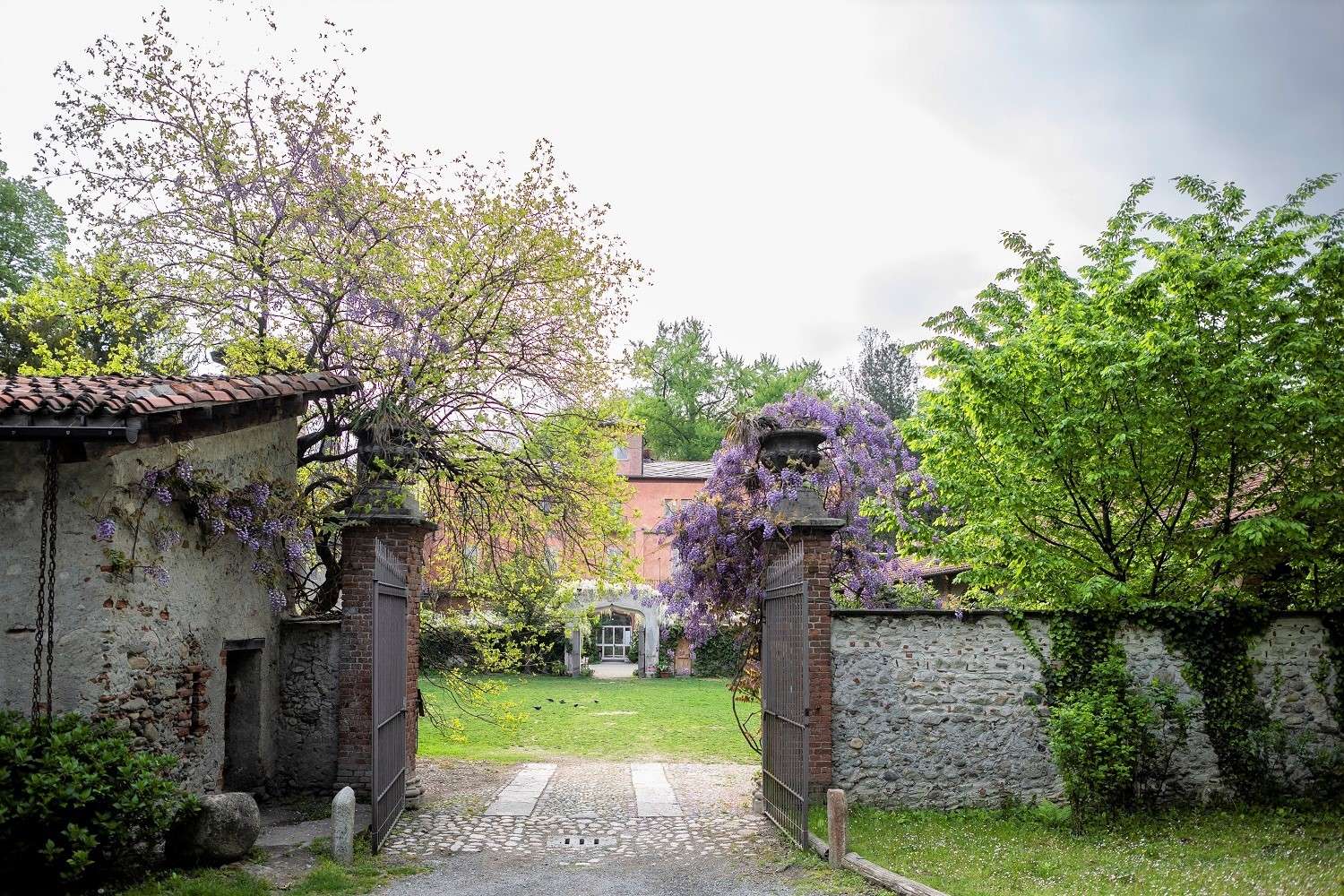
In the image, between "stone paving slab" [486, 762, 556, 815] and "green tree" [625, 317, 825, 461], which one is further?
"green tree" [625, 317, 825, 461]

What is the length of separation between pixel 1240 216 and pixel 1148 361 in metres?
2.93

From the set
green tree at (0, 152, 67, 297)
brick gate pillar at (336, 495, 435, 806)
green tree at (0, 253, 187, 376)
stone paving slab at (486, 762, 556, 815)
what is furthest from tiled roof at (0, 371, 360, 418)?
green tree at (0, 152, 67, 297)

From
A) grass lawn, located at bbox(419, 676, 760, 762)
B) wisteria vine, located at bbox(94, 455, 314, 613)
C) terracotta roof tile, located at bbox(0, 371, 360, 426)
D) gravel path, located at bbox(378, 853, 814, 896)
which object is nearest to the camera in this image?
terracotta roof tile, located at bbox(0, 371, 360, 426)

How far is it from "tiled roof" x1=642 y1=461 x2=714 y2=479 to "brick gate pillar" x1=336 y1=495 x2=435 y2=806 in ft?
80.3

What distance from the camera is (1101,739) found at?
912cm

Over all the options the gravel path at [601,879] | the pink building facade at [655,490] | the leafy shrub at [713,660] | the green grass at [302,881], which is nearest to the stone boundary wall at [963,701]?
the gravel path at [601,879]

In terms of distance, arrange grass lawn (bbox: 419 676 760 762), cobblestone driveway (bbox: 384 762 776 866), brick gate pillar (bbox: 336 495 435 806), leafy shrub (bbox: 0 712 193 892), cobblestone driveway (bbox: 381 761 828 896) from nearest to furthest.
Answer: leafy shrub (bbox: 0 712 193 892), cobblestone driveway (bbox: 381 761 828 896), cobblestone driveway (bbox: 384 762 776 866), brick gate pillar (bbox: 336 495 435 806), grass lawn (bbox: 419 676 760 762)

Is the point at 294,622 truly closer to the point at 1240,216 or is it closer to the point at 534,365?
the point at 534,365

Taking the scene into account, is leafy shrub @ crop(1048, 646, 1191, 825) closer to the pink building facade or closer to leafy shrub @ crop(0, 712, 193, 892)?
leafy shrub @ crop(0, 712, 193, 892)

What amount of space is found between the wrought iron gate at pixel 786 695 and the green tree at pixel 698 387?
110ft

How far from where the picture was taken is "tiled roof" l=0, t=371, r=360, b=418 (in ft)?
21.5

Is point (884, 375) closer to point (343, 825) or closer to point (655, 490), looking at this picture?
point (655, 490)

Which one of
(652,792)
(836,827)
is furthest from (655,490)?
(836,827)

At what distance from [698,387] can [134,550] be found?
3939 cm
